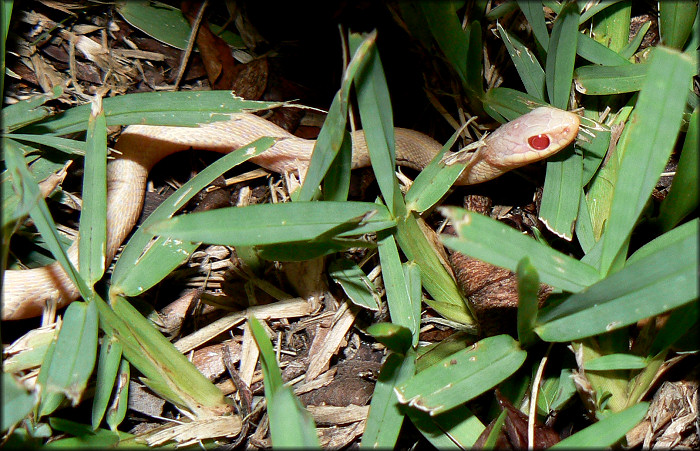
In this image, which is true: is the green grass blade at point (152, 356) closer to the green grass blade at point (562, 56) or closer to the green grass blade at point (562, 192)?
the green grass blade at point (562, 192)

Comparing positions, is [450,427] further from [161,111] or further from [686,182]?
[161,111]

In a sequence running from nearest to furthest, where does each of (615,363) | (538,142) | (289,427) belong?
(289,427) → (615,363) → (538,142)

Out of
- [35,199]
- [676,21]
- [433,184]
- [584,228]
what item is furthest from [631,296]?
[35,199]

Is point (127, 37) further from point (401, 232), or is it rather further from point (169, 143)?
point (401, 232)

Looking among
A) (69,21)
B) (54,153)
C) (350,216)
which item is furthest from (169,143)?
(350,216)

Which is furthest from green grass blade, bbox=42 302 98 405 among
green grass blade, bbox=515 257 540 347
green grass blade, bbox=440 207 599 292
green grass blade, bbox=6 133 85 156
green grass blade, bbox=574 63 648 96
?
green grass blade, bbox=574 63 648 96

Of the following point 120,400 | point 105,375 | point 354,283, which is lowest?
point 120,400

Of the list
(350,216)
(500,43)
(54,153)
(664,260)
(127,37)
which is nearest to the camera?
(664,260)
